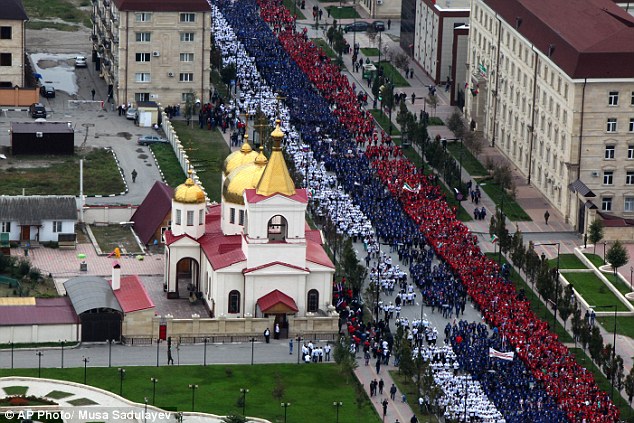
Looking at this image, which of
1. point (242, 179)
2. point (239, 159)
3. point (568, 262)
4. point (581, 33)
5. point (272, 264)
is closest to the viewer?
point (272, 264)

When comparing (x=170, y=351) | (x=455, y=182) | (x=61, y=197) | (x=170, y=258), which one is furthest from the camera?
(x=455, y=182)

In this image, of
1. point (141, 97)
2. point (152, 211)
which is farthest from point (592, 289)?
point (141, 97)

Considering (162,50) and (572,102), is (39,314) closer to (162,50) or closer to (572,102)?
(572,102)

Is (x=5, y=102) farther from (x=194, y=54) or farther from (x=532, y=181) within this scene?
(x=532, y=181)

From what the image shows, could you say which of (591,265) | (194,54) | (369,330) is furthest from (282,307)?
(194,54)

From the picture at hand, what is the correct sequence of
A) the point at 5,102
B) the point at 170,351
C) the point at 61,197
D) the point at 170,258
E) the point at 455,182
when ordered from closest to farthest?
the point at 170,351 < the point at 170,258 < the point at 61,197 < the point at 455,182 < the point at 5,102

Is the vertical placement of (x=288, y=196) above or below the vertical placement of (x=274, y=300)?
above

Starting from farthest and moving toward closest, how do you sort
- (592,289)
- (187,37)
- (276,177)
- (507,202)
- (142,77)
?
1. (142,77)
2. (187,37)
3. (507,202)
4. (592,289)
5. (276,177)
